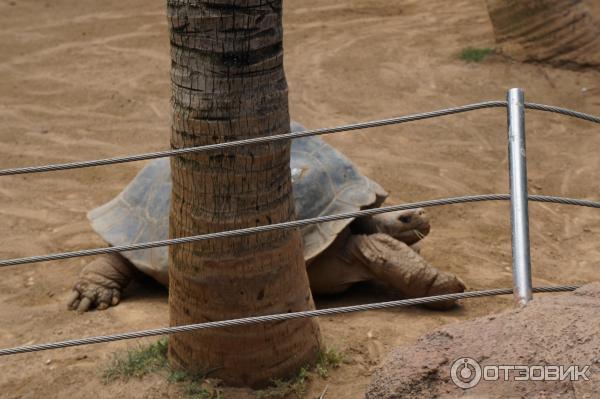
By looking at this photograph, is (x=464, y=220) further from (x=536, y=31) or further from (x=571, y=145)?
(x=536, y=31)

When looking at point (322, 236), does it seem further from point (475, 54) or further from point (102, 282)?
point (475, 54)

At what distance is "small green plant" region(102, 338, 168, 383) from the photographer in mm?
3807

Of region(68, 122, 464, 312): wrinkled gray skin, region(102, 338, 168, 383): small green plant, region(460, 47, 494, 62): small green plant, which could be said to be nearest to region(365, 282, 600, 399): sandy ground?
region(102, 338, 168, 383): small green plant

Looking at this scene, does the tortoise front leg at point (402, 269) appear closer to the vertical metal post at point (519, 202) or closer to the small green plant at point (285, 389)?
the small green plant at point (285, 389)

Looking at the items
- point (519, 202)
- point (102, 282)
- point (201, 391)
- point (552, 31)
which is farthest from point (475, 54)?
point (519, 202)

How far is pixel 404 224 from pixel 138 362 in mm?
1839

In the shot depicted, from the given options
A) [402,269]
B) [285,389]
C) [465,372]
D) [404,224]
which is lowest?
[285,389]

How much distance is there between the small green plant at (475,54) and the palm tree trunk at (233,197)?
5.54m

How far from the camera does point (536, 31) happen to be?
8.55 meters

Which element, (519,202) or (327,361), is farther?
(327,361)

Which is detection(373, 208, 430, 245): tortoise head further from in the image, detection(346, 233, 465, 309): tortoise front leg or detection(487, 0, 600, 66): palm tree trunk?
detection(487, 0, 600, 66): palm tree trunk

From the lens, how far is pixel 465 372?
2.10 m

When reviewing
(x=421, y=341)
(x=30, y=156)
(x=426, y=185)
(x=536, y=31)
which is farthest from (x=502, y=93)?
(x=421, y=341)

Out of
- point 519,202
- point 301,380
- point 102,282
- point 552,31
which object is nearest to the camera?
point 519,202
